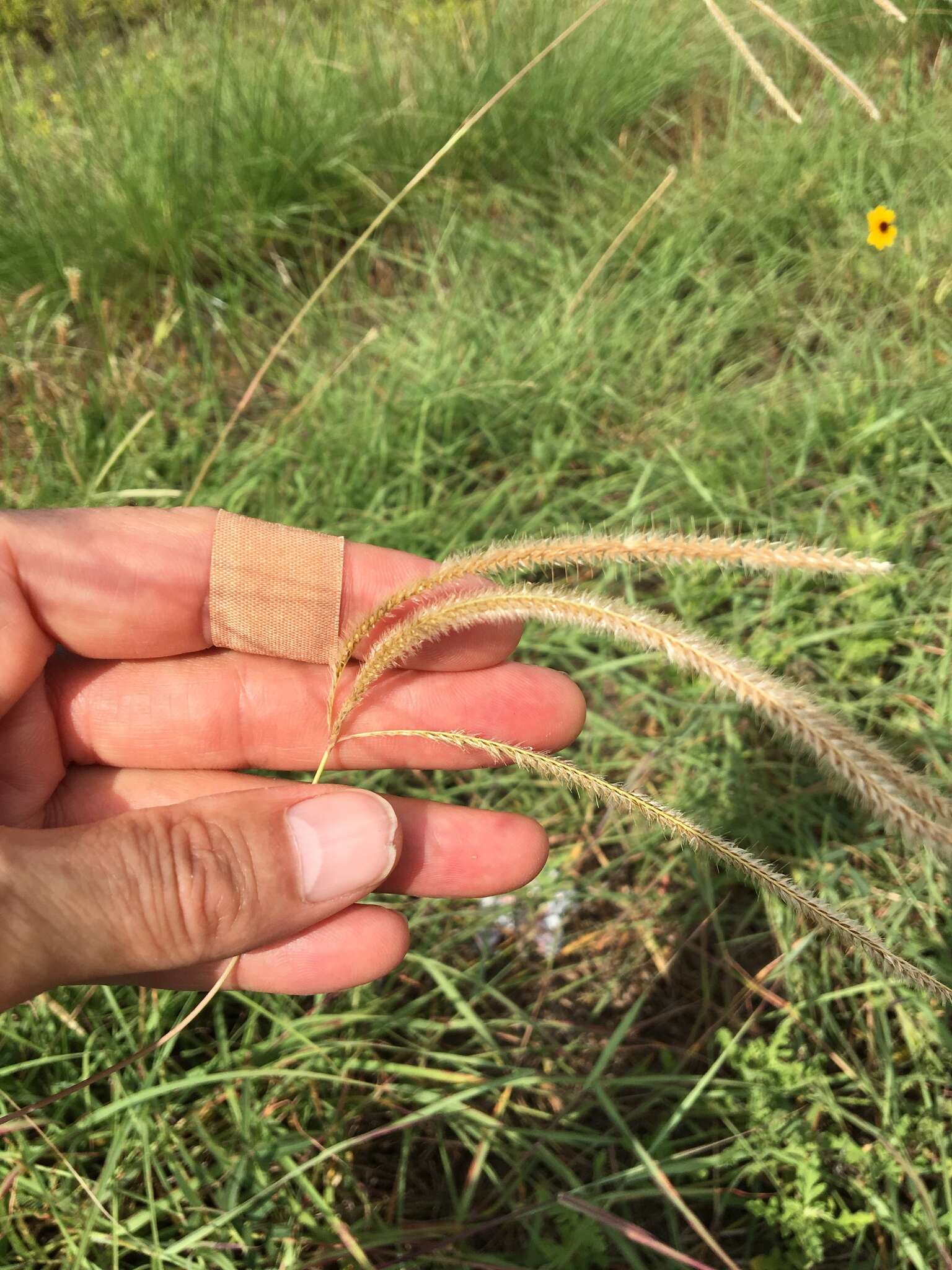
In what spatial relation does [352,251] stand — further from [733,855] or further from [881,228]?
[881,228]

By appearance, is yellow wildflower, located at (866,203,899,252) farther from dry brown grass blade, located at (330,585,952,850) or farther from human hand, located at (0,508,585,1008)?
dry brown grass blade, located at (330,585,952,850)

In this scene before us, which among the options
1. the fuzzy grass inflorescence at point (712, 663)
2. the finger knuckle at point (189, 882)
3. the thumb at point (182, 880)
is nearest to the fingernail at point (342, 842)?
the thumb at point (182, 880)

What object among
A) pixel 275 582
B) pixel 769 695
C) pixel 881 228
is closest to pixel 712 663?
pixel 769 695

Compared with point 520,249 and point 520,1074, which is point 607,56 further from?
point 520,1074

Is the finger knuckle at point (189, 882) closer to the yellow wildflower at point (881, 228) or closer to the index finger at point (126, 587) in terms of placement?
the index finger at point (126, 587)

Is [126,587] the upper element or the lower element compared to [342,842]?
upper

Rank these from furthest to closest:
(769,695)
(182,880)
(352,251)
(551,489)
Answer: (551,489)
(352,251)
(182,880)
(769,695)
